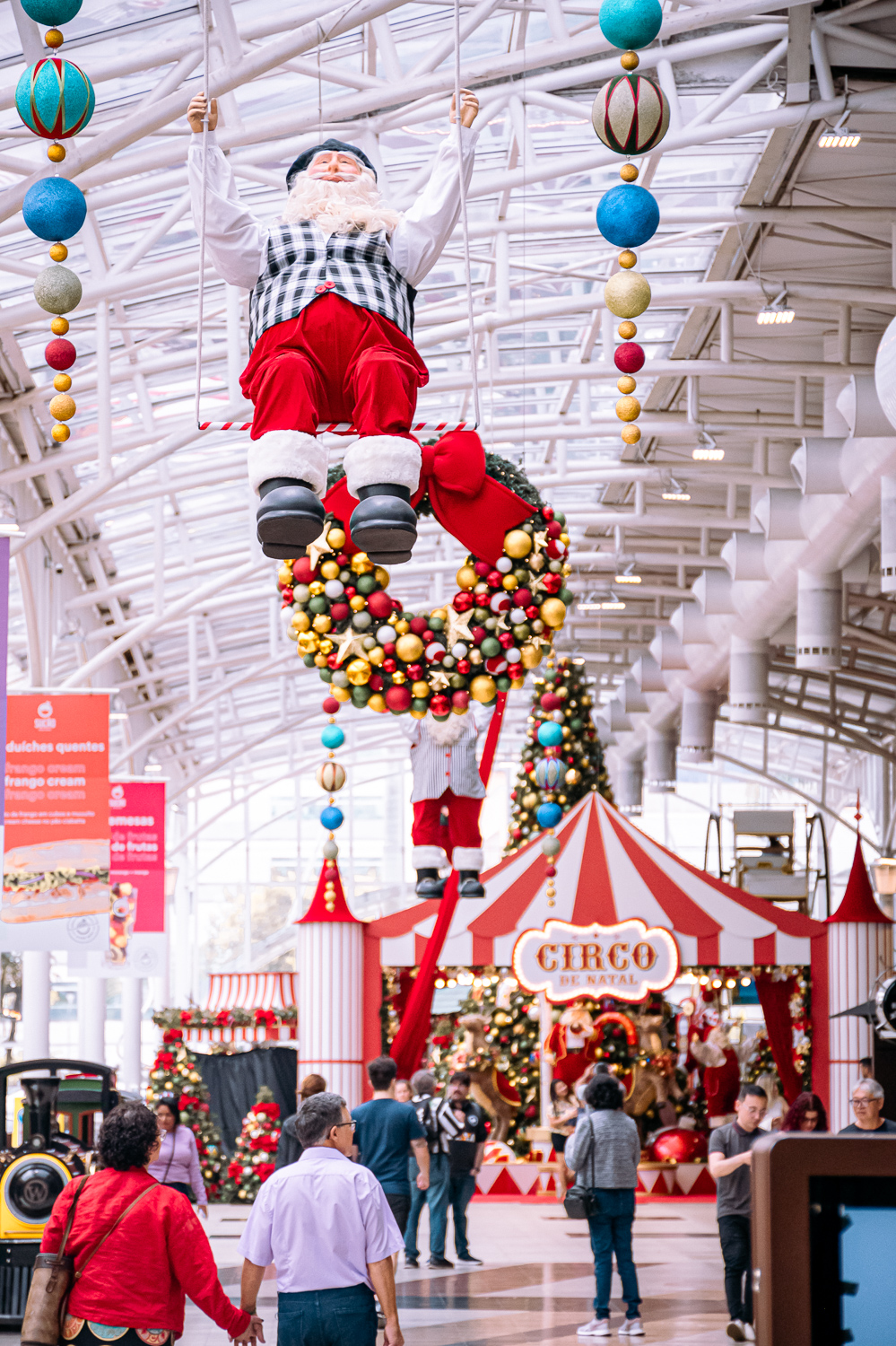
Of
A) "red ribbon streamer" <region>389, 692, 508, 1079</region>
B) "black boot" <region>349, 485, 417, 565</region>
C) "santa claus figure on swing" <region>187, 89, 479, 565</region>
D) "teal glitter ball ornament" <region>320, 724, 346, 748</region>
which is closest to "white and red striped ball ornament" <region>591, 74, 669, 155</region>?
"santa claus figure on swing" <region>187, 89, 479, 565</region>

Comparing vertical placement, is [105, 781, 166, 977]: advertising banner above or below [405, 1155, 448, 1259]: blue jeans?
above

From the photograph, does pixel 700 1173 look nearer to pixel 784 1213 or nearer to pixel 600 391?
pixel 600 391

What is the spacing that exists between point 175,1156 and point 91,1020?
452 inches

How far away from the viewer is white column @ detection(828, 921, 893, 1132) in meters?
12.5

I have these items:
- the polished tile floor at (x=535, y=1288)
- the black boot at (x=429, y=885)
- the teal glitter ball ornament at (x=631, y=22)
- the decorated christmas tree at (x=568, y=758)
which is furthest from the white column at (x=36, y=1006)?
the teal glitter ball ornament at (x=631, y=22)

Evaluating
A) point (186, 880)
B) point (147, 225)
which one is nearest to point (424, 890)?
point (147, 225)

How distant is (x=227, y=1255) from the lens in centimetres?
1076

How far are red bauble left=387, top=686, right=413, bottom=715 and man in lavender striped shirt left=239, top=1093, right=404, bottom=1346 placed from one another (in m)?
2.60

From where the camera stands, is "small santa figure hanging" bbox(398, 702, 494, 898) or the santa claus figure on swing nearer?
the santa claus figure on swing

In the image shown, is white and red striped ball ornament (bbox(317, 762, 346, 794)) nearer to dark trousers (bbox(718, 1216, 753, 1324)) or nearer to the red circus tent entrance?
the red circus tent entrance

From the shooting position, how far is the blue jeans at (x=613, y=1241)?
7570 millimetres

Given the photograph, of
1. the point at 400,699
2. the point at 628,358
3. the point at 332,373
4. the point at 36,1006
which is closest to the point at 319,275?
the point at 332,373

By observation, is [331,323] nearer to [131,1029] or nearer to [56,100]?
[56,100]

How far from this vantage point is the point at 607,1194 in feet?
25.0
